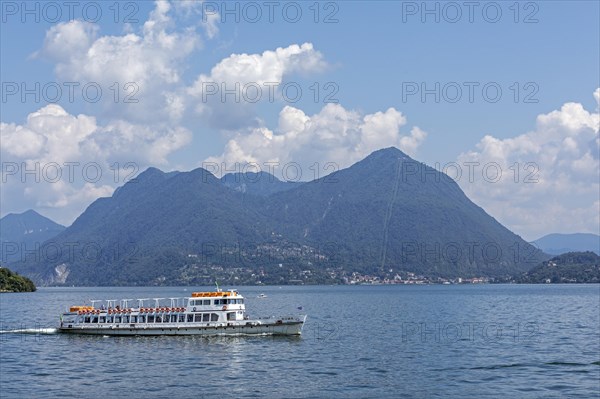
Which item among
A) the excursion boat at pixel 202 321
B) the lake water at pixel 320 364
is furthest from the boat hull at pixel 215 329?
the lake water at pixel 320 364

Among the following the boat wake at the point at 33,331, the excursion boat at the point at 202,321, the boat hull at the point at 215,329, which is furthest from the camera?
the boat wake at the point at 33,331

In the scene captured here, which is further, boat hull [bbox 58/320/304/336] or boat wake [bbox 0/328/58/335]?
boat wake [bbox 0/328/58/335]

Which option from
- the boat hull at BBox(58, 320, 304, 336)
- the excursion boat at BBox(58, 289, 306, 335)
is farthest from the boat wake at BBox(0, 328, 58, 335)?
the boat hull at BBox(58, 320, 304, 336)

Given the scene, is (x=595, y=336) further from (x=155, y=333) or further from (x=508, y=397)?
(x=155, y=333)

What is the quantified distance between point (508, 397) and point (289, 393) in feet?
60.3

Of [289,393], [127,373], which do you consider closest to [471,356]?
[289,393]

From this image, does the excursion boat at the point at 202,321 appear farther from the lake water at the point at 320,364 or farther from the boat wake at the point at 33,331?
the boat wake at the point at 33,331

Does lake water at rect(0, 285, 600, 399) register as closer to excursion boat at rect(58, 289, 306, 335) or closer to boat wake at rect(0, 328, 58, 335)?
boat wake at rect(0, 328, 58, 335)

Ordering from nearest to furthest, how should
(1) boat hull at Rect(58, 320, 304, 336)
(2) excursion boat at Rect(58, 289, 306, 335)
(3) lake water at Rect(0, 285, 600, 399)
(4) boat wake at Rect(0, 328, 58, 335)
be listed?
(3) lake water at Rect(0, 285, 600, 399)
(1) boat hull at Rect(58, 320, 304, 336)
(2) excursion boat at Rect(58, 289, 306, 335)
(4) boat wake at Rect(0, 328, 58, 335)

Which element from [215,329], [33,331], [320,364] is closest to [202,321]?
[215,329]

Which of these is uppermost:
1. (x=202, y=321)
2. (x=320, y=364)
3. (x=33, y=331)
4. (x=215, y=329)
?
(x=202, y=321)

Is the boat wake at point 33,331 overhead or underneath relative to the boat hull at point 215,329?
underneath

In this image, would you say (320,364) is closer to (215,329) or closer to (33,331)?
(215,329)

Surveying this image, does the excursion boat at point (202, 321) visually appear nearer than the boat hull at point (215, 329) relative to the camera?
No
